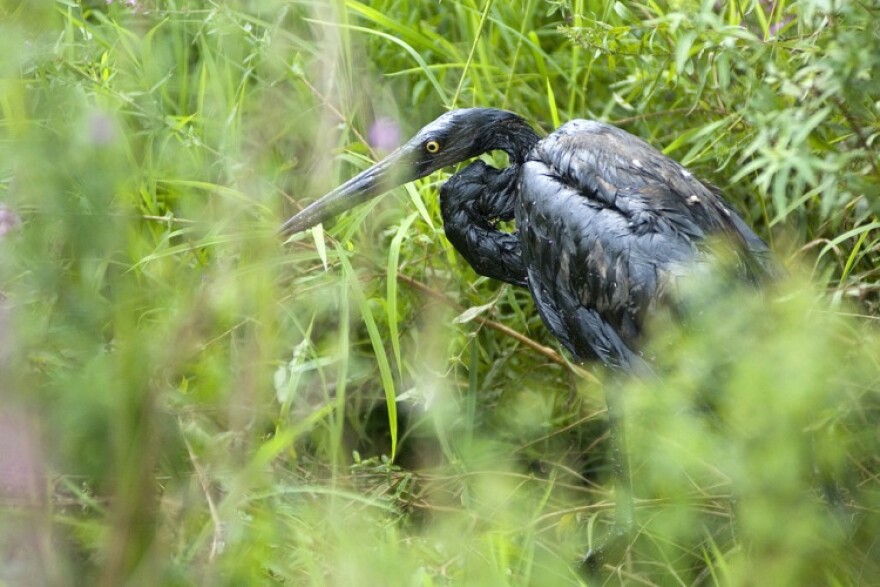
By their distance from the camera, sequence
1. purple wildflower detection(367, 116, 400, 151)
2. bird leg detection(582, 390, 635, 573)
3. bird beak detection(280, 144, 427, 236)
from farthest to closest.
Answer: purple wildflower detection(367, 116, 400, 151) → bird beak detection(280, 144, 427, 236) → bird leg detection(582, 390, 635, 573)

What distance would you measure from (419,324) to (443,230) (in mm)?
291

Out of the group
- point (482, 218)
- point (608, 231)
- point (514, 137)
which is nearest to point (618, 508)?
point (608, 231)

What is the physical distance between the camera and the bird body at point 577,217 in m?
2.53

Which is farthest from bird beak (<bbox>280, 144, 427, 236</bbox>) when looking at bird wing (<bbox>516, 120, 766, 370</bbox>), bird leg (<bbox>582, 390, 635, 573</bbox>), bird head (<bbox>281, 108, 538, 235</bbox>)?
bird leg (<bbox>582, 390, 635, 573</bbox>)

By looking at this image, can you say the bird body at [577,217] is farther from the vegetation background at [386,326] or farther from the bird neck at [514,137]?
the vegetation background at [386,326]

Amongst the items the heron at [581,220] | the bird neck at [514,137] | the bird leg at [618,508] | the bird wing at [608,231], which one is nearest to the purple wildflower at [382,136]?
the heron at [581,220]

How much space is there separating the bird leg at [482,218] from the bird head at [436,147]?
0.07 metres

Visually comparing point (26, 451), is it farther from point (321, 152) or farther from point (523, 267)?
point (523, 267)

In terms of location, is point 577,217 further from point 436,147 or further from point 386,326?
point 386,326

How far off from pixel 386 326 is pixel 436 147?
0.57m

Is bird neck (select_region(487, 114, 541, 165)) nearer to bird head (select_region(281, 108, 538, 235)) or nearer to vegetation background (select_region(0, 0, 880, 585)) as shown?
bird head (select_region(281, 108, 538, 235))

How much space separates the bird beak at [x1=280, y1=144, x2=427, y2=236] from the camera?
2973 mm

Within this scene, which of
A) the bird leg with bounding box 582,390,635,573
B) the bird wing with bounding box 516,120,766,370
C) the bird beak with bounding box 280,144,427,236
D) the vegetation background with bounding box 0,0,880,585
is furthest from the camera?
the bird beak with bounding box 280,144,427,236

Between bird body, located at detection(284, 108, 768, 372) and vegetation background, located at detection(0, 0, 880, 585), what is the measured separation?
132 millimetres
